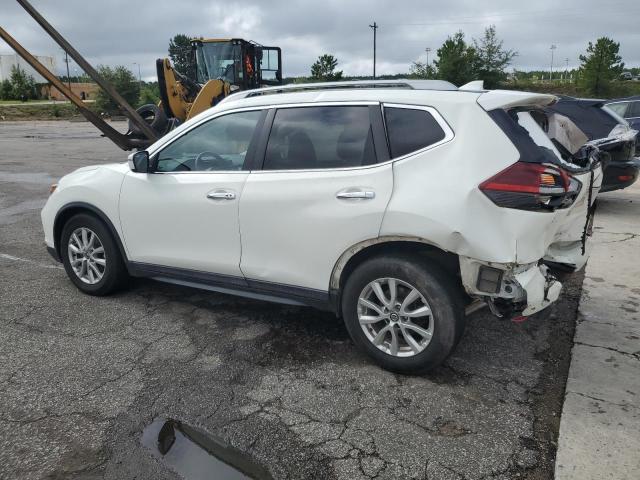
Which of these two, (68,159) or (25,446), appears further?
(68,159)

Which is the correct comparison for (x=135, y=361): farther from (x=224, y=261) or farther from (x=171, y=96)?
(x=171, y=96)

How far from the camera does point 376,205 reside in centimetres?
332

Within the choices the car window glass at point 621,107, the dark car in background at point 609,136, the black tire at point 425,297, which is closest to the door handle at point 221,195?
the black tire at point 425,297

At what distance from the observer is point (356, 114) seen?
141 inches

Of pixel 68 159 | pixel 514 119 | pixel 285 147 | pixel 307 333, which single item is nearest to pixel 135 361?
pixel 307 333

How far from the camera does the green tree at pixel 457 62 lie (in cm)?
4850

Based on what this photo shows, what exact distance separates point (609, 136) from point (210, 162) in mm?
6216

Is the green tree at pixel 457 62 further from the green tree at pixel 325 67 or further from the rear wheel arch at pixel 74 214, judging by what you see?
the rear wheel arch at pixel 74 214

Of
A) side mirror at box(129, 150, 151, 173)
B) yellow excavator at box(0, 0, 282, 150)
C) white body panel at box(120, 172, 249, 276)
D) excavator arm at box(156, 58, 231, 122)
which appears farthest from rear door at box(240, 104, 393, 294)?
excavator arm at box(156, 58, 231, 122)

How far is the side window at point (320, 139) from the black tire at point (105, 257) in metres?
1.71

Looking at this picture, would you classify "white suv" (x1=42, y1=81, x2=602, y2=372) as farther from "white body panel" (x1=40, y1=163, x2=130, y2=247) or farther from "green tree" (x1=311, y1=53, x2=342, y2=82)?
"green tree" (x1=311, y1=53, x2=342, y2=82)

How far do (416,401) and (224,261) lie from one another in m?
1.70

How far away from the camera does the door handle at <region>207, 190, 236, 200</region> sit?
3.87 metres

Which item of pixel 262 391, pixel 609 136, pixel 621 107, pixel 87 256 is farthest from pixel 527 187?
pixel 621 107
